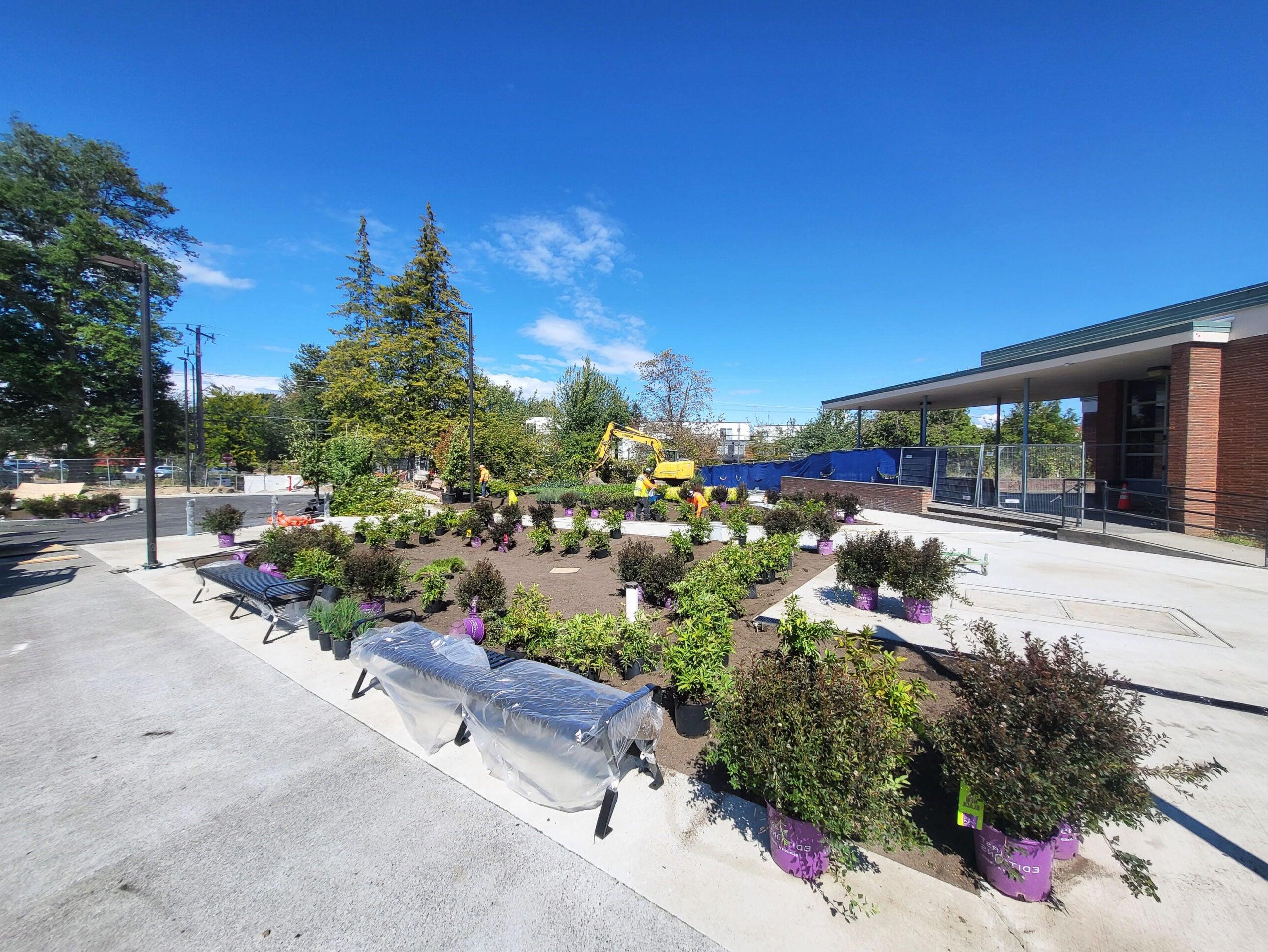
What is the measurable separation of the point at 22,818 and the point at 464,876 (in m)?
2.98

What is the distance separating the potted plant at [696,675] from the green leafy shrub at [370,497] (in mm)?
11124

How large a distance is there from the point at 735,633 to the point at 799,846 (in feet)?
11.7

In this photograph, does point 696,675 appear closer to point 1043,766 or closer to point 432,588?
point 1043,766

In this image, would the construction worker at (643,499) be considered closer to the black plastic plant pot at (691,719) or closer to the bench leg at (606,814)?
the black plastic plant pot at (691,719)

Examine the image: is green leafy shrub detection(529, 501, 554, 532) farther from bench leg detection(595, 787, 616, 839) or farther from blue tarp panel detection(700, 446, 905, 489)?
blue tarp panel detection(700, 446, 905, 489)

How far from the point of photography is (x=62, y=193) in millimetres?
24203

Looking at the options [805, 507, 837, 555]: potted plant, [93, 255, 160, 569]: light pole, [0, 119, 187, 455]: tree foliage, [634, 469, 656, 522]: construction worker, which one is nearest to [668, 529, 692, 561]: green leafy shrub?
[805, 507, 837, 555]: potted plant

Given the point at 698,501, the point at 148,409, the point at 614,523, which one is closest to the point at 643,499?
the point at 698,501

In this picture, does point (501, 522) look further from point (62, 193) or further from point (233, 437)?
point (233, 437)

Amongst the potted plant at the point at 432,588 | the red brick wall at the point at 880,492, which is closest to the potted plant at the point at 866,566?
the potted plant at the point at 432,588

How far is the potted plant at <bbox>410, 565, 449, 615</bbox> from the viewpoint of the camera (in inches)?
263

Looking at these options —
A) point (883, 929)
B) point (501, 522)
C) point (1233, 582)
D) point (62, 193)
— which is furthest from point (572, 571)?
point (62, 193)

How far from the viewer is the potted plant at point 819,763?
236cm

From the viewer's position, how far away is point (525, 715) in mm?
3115
